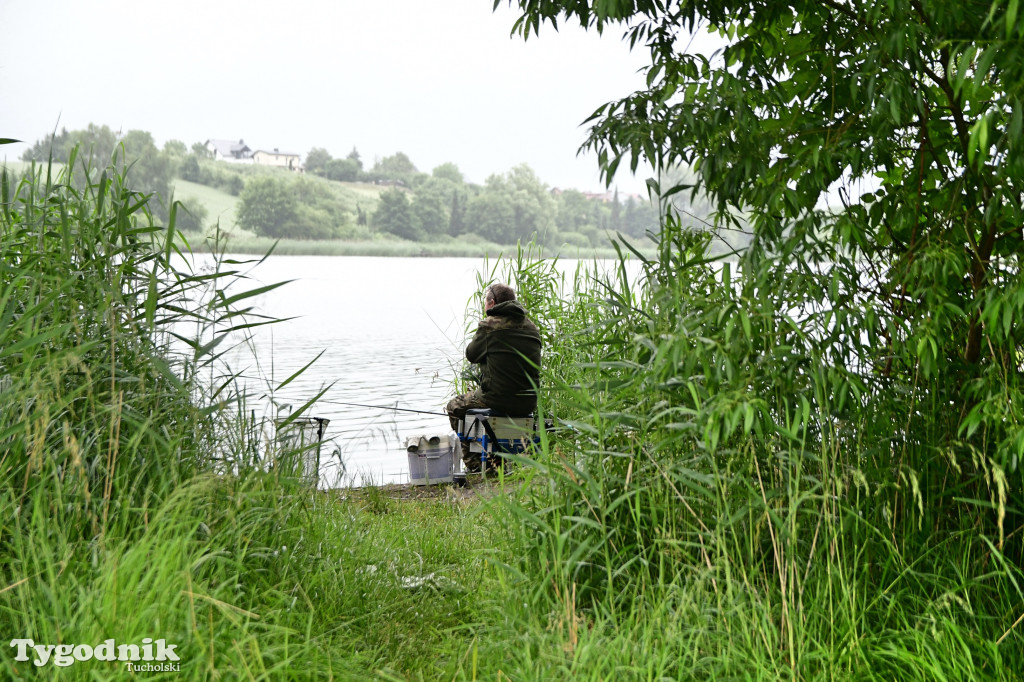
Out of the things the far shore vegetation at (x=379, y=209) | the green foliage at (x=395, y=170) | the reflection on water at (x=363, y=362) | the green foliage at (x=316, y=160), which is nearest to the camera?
the reflection on water at (x=363, y=362)

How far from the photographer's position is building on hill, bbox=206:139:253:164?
6444 centimetres

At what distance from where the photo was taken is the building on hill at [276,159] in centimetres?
6151

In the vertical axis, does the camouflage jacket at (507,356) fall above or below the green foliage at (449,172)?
below

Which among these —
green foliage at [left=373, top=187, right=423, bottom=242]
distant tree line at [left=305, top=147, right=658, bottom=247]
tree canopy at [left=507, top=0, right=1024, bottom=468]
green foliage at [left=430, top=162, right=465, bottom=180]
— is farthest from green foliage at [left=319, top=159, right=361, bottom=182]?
tree canopy at [left=507, top=0, right=1024, bottom=468]

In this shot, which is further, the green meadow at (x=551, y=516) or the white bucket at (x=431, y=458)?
the white bucket at (x=431, y=458)

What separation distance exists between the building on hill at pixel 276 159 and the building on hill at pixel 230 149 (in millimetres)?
688

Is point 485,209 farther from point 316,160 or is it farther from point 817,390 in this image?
point 817,390

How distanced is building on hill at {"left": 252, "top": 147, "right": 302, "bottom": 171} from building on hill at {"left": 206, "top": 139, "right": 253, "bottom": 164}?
688 mm

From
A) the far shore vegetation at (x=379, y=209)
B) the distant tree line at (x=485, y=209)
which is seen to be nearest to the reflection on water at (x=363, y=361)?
the far shore vegetation at (x=379, y=209)

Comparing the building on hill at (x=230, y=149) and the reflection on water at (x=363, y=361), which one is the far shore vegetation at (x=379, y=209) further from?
the building on hill at (x=230, y=149)

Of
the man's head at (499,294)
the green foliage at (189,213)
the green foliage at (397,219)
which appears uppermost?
the green foliage at (397,219)

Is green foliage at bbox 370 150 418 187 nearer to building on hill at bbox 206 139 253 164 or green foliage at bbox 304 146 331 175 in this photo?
green foliage at bbox 304 146 331 175

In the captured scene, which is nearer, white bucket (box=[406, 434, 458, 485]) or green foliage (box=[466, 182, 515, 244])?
white bucket (box=[406, 434, 458, 485])

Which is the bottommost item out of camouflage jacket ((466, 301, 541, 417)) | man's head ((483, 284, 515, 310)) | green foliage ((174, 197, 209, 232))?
camouflage jacket ((466, 301, 541, 417))
